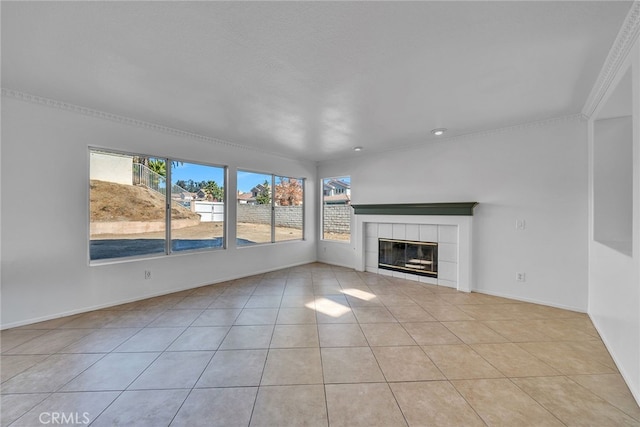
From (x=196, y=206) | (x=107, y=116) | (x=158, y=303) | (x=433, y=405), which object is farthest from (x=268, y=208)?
(x=433, y=405)

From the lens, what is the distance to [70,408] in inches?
62.4

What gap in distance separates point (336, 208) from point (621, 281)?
14.7ft

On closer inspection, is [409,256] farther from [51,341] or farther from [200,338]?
[51,341]

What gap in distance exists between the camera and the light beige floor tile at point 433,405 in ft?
4.93

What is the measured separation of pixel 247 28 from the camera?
Result: 165cm

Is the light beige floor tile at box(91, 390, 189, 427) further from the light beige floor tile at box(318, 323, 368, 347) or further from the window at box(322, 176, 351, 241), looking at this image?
the window at box(322, 176, 351, 241)

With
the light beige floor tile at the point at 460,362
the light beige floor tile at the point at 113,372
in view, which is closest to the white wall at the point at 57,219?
the light beige floor tile at the point at 113,372

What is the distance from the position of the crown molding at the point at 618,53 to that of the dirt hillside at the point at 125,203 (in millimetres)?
4997

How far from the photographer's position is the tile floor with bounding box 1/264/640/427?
1.55 m

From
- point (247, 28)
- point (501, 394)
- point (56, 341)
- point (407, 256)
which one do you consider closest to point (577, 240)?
point (407, 256)

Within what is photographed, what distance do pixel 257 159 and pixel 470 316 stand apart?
430 cm

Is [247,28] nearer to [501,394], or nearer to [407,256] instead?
[501,394]

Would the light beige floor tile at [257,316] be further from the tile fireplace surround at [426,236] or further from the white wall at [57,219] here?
the tile fireplace surround at [426,236]

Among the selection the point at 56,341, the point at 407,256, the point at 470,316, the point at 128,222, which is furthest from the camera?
the point at 407,256
